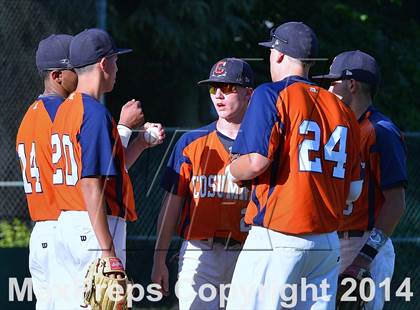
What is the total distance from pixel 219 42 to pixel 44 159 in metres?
8.20

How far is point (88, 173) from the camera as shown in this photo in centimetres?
579

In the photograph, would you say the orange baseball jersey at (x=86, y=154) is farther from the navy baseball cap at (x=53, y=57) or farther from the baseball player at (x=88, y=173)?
the navy baseball cap at (x=53, y=57)

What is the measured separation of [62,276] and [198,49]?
841 cm

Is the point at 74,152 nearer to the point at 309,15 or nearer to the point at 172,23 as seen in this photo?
the point at 172,23

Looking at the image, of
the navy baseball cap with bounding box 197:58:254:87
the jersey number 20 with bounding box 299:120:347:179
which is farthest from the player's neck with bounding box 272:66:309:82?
the navy baseball cap with bounding box 197:58:254:87

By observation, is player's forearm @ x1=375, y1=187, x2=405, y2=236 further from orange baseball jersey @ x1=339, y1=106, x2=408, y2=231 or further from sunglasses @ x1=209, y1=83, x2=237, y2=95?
sunglasses @ x1=209, y1=83, x2=237, y2=95

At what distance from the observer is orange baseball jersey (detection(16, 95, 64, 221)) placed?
21.3 feet

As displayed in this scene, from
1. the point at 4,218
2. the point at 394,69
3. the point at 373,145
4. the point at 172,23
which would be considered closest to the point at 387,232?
the point at 373,145

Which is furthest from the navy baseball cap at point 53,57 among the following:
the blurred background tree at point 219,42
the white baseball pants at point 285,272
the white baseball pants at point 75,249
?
the blurred background tree at point 219,42

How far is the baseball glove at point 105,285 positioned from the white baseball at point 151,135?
115cm

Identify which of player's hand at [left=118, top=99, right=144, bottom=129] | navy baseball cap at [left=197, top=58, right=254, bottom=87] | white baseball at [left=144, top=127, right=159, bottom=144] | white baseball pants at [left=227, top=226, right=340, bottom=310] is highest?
navy baseball cap at [left=197, top=58, right=254, bottom=87]

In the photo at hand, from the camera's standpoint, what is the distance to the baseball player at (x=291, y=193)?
18.0 feet

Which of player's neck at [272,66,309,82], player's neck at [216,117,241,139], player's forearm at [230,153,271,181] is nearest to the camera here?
player's forearm at [230,153,271,181]

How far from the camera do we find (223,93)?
7.09 meters
